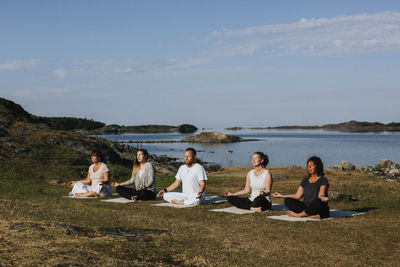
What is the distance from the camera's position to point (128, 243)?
8.54 metres

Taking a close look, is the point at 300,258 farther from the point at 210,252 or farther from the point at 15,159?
the point at 15,159

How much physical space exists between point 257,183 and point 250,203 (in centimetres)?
62

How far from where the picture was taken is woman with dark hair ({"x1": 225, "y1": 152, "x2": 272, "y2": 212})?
44.7 ft

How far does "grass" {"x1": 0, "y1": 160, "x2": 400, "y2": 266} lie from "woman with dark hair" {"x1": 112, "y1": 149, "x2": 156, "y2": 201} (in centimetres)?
94

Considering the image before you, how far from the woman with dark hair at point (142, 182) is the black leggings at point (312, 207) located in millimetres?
5669

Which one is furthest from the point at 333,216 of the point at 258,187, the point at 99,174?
the point at 99,174

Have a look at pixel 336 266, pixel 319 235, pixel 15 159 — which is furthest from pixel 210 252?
pixel 15 159

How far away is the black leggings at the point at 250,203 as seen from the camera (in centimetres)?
1359

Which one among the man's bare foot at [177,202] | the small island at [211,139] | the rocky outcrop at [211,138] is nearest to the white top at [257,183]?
the man's bare foot at [177,202]

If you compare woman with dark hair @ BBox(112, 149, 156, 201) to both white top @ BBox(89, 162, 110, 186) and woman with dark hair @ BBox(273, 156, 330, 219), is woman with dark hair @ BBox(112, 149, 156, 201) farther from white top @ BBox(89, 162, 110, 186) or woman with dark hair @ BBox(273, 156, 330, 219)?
woman with dark hair @ BBox(273, 156, 330, 219)

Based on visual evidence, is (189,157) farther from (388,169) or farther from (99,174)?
(388,169)

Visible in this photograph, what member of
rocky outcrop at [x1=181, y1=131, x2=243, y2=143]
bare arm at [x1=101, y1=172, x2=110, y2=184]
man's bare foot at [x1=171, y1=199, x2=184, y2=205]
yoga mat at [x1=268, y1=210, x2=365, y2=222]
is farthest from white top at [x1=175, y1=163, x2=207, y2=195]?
rocky outcrop at [x1=181, y1=131, x2=243, y2=143]

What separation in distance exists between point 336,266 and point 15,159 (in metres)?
23.2

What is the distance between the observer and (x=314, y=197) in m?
12.4
